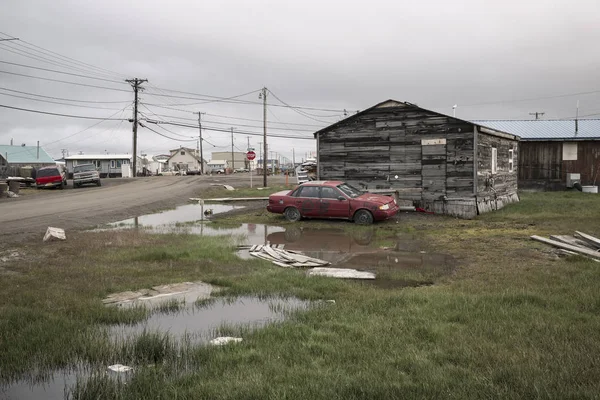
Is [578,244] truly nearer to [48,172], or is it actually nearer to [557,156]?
[557,156]

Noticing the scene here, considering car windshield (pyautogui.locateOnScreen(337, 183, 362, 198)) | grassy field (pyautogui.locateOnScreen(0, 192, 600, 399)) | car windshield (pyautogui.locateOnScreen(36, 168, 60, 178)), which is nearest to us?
grassy field (pyautogui.locateOnScreen(0, 192, 600, 399))

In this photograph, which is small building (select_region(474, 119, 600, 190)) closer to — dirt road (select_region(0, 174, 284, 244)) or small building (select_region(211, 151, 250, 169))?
dirt road (select_region(0, 174, 284, 244))

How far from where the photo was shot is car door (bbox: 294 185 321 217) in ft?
58.3

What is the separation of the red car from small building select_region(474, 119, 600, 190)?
16.5 metres

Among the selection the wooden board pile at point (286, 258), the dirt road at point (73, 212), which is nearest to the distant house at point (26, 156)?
the dirt road at point (73, 212)

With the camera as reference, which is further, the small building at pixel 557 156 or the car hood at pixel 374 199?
the small building at pixel 557 156

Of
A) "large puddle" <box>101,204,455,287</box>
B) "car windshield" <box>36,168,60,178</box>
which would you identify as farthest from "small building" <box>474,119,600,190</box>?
"car windshield" <box>36,168,60,178</box>

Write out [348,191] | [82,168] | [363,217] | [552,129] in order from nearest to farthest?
[363,217]
[348,191]
[552,129]
[82,168]

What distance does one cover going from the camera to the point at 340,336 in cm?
532

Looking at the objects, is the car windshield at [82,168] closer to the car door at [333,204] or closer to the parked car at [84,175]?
the parked car at [84,175]

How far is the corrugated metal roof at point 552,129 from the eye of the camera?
29.1m

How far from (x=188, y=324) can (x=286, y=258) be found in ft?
15.6

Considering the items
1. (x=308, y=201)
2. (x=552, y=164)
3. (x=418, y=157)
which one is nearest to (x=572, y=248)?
(x=308, y=201)

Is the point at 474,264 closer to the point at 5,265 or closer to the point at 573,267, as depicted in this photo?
the point at 573,267
